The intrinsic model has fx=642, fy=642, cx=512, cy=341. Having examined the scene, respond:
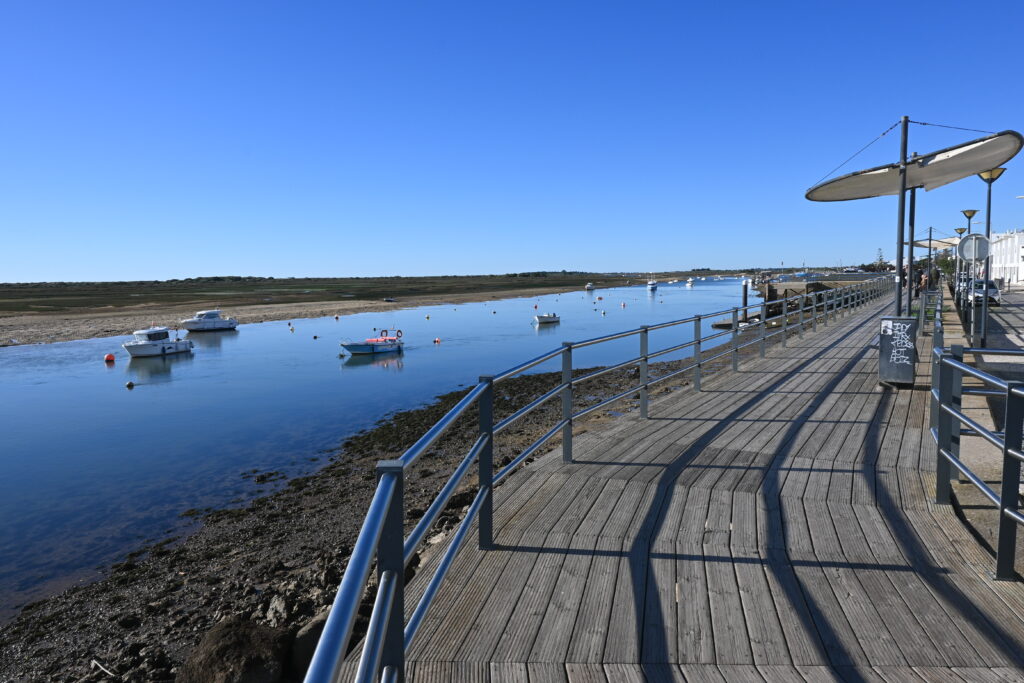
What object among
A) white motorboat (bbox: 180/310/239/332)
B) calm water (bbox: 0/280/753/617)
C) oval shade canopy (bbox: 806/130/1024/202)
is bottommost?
calm water (bbox: 0/280/753/617)

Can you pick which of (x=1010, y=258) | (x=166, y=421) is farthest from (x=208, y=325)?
(x=1010, y=258)

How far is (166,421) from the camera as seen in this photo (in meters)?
19.2

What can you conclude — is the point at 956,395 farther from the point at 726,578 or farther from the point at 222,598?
the point at 222,598

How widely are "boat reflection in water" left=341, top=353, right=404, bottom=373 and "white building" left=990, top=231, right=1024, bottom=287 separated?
6478 cm

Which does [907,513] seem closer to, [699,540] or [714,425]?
[699,540]

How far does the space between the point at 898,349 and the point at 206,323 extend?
4651cm

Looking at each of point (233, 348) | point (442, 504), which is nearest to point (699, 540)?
point (442, 504)

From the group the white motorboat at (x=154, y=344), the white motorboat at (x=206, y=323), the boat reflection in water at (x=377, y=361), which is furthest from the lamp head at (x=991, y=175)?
the white motorboat at (x=206, y=323)

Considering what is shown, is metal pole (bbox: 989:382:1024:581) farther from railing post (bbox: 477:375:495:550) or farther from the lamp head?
the lamp head

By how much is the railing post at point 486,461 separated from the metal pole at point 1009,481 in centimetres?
259

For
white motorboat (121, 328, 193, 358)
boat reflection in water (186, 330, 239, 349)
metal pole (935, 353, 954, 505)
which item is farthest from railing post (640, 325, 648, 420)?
boat reflection in water (186, 330, 239, 349)

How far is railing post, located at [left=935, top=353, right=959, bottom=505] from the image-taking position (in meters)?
4.21

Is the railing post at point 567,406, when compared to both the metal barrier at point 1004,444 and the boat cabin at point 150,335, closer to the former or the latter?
the metal barrier at point 1004,444

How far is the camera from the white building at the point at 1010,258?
6885cm
